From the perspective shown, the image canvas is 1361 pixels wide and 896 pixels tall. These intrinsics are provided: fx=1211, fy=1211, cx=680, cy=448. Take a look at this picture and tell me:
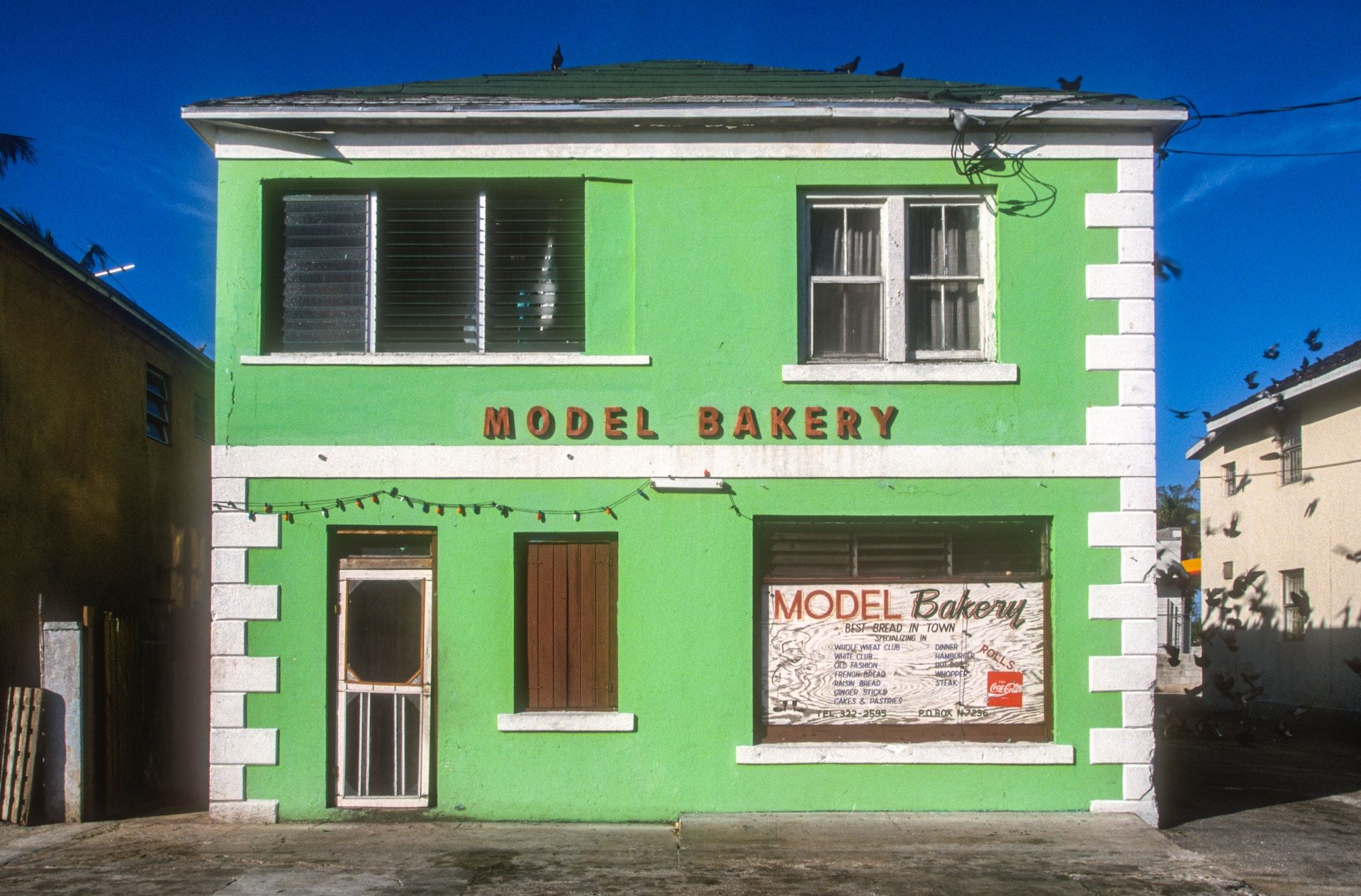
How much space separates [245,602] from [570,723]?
2.77 m

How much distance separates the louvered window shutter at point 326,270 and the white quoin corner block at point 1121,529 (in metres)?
6.22

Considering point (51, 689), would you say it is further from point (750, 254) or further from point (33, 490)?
point (750, 254)

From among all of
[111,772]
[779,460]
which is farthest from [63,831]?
[779,460]

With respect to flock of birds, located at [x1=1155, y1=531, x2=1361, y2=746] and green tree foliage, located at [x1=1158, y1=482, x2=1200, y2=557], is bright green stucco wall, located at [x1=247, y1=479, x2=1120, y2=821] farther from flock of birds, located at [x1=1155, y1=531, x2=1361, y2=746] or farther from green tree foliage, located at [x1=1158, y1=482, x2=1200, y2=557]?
green tree foliage, located at [x1=1158, y1=482, x2=1200, y2=557]

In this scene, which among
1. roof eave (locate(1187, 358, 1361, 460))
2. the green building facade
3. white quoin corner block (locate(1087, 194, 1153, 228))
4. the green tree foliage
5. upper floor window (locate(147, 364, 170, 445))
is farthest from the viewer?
the green tree foliage

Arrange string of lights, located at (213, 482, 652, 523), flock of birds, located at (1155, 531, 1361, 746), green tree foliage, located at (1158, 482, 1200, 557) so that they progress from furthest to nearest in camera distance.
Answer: green tree foliage, located at (1158, 482, 1200, 557) → flock of birds, located at (1155, 531, 1361, 746) → string of lights, located at (213, 482, 652, 523)

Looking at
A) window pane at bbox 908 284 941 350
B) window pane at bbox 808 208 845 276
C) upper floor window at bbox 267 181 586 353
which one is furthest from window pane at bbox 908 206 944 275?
upper floor window at bbox 267 181 586 353

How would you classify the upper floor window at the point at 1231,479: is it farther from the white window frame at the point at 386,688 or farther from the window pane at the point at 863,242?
the white window frame at the point at 386,688

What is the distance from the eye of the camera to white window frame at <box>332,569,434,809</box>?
31.8 feet

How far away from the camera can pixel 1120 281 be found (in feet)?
32.7

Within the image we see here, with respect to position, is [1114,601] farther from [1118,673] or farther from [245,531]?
[245,531]

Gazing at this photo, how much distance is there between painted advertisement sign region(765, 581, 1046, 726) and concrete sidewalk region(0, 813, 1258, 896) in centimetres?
85

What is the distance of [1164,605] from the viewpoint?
3180 cm

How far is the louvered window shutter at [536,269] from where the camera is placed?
1017cm
